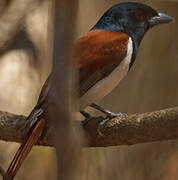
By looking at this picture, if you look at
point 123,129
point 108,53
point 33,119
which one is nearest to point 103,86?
point 108,53

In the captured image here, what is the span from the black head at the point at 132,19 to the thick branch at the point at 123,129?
3.25 ft

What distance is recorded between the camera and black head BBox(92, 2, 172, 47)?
3699 mm

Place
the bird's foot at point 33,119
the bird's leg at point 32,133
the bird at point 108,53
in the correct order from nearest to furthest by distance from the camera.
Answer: the bird's leg at point 32,133 < the bird's foot at point 33,119 < the bird at point 108,53

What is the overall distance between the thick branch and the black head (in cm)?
99

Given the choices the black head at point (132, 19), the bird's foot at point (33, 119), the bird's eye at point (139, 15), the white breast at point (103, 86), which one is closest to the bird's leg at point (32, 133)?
the bird's foot at point (33, 119)

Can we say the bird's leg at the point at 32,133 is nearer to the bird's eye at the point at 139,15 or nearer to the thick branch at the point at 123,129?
the thick branch at the point at 123,129

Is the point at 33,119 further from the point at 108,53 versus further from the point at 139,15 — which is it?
the point at 139,15

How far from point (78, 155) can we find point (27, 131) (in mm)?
1752

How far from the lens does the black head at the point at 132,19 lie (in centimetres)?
370

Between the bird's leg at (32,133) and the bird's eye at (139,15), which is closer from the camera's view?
the bird's leg at (32,133)

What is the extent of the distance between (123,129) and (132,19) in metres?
1.40

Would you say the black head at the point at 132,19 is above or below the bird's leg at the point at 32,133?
above

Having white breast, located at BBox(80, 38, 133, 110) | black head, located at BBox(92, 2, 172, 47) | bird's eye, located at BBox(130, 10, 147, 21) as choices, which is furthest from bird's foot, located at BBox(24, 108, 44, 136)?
bird's eye, located at BBox(130, 10, 147, 21)

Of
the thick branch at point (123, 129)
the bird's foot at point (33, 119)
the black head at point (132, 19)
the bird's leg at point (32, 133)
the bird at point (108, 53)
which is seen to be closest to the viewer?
the thick branch at point (123, 129)
